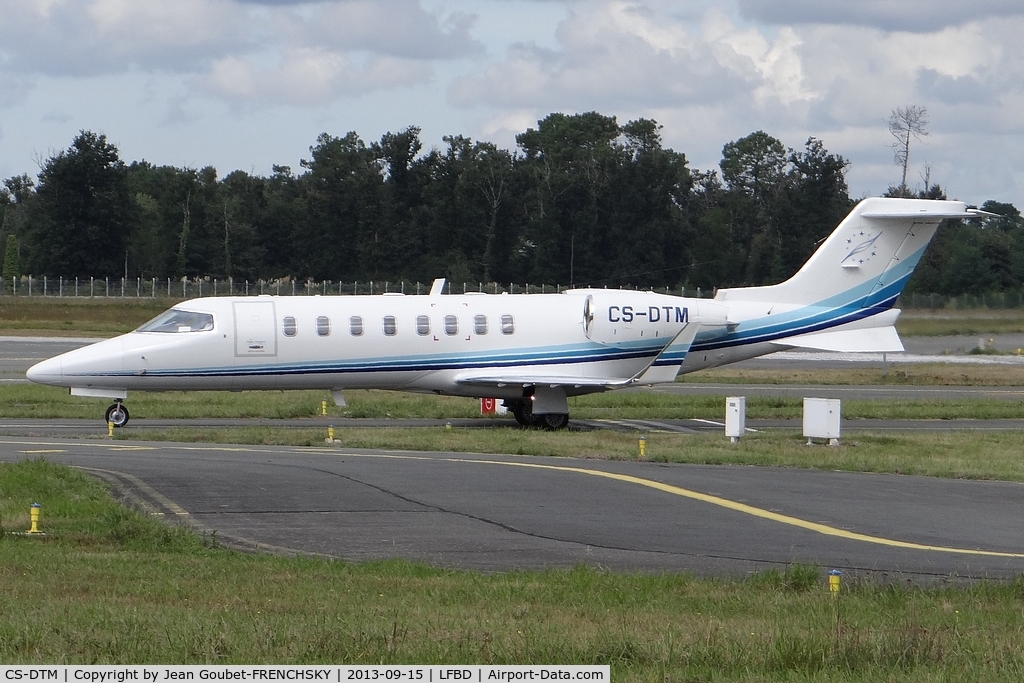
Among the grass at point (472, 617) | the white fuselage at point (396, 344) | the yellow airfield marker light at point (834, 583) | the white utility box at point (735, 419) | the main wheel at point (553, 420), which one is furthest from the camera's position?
the main wheel at point (553, 420)

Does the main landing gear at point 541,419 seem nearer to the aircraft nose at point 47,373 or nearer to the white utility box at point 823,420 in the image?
the white utility box at point 823,420

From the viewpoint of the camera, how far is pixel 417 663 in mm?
8047

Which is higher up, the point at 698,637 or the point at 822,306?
the point at 822,306

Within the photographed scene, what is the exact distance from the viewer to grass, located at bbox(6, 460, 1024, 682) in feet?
27.0

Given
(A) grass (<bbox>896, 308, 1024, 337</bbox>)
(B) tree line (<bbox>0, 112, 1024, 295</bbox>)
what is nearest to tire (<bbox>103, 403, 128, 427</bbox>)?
(A) grass (<bbox>896, 308, 1024, 337</bbox>)

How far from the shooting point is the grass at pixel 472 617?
8.23 metres

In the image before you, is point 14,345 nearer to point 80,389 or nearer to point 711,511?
point 80,389

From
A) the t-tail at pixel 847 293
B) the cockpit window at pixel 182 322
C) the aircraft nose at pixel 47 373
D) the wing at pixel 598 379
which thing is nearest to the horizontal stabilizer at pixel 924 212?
the t-tail at pixel 847 293

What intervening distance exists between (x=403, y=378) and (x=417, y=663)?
67.3 feet

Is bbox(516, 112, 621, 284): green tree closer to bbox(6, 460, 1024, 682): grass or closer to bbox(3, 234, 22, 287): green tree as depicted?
bbox(3, 234, 22, 287): green tree

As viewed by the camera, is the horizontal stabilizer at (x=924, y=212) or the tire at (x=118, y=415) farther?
the horizontal stabilizer at (x=924, y=212)

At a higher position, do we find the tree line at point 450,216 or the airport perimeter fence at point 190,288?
the tree line at point 450,216

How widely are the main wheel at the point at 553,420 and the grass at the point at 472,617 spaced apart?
1593 centimetres

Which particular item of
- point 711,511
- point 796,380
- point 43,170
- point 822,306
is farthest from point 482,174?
point 711,511
